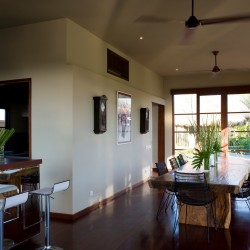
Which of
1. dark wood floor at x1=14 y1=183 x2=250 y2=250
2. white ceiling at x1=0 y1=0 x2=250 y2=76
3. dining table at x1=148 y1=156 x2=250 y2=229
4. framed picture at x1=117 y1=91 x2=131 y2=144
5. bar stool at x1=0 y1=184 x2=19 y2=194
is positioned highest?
white ceiling at x1=0 y1=0 x2=250 y2=76

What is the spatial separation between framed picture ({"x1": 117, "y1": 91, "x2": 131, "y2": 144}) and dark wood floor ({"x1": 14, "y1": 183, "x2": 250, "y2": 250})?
174 centimetres

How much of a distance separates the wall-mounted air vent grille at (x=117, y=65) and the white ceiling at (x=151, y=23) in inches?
7.7

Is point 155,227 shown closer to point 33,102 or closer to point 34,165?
point 34,165

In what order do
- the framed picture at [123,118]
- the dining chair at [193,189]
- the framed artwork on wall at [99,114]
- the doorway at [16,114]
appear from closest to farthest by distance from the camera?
1. the dining chair at [193,189]
2. the framed artwork on wall at [99,114]
3. the doorway at [16,114]
4. the framed picture at [123,118]

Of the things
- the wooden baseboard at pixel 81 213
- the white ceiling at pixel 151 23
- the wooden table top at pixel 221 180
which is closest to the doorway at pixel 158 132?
the white ceiling at pixel 151 23

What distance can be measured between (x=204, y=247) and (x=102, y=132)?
2.72m

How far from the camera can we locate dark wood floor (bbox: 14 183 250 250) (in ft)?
12.2

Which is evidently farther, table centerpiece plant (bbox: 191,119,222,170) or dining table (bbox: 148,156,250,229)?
table centerpiece plant (bbox: 191,119,222,170)

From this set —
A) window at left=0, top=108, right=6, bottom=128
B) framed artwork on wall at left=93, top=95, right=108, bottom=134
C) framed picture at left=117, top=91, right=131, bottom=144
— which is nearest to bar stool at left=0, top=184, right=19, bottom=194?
framed artwork on wall at left=93, top=95, right=108, bottom=134

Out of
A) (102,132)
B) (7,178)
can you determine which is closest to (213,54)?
(102,132)

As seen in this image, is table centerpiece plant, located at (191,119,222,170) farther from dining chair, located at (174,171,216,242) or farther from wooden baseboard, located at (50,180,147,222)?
wooden baseboard, located at (50,180,147,222)

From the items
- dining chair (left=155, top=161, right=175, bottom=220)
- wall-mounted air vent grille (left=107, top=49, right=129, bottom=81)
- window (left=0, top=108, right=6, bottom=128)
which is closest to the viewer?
dining chair (left=155, top=161, right=175, bottom=220)

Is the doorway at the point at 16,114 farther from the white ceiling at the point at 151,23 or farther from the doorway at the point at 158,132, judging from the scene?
the doorway at the point at 158,132

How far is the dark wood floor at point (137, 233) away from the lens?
3.72m
